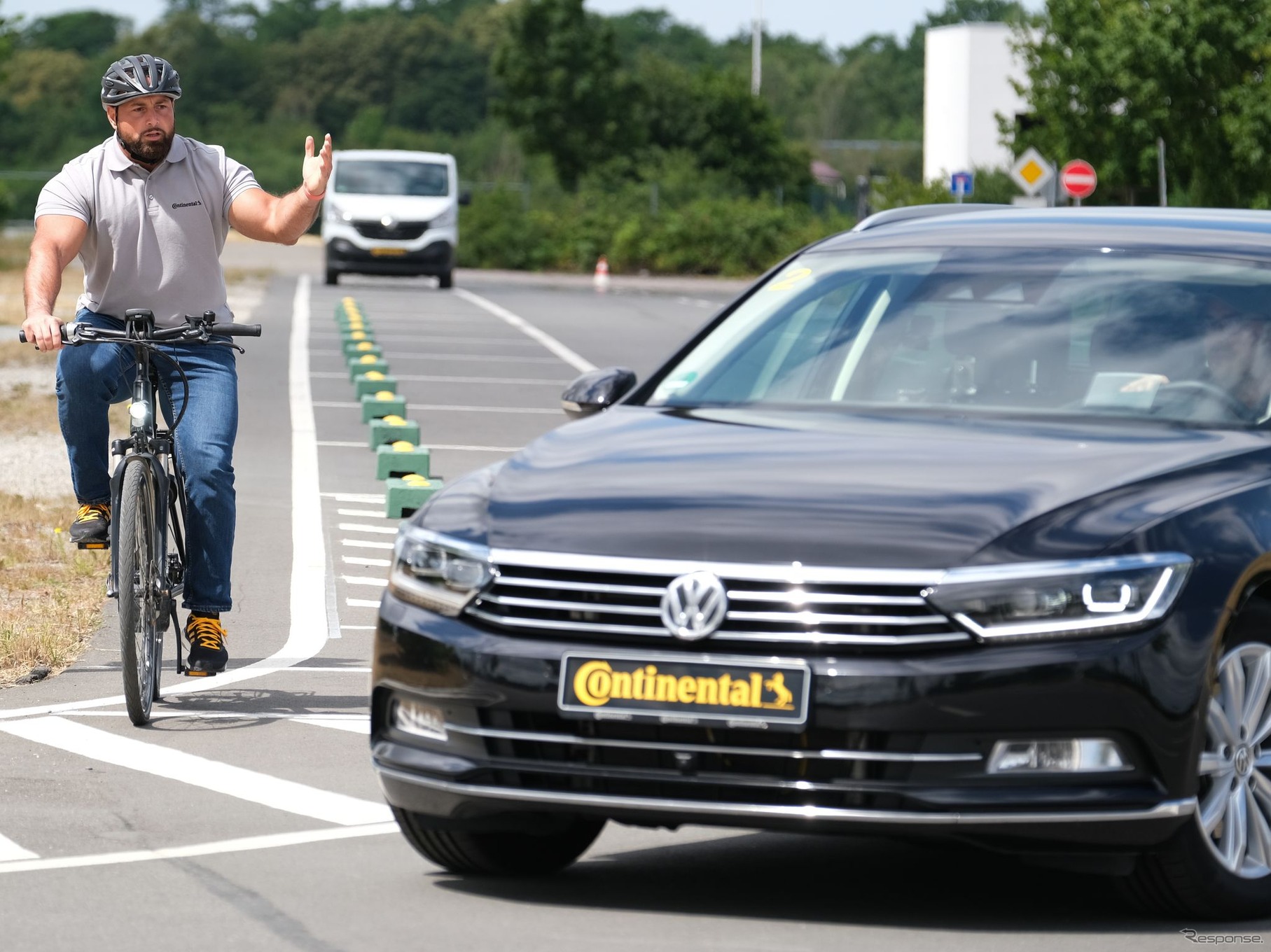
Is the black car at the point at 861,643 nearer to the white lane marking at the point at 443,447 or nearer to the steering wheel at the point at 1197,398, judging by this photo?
the steering wheel at the point at 1197,398

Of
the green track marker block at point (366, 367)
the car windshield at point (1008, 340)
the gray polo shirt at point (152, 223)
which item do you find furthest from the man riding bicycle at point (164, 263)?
the green track marker block at point (366, 367)

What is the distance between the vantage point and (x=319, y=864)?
5.99 m

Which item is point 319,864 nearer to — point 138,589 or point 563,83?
point 138,589

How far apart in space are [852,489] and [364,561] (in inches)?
248

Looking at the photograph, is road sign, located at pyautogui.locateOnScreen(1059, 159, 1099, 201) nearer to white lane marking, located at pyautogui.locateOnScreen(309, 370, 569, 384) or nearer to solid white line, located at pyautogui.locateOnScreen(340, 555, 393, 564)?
white lane marking, located at pyautogui.locateOnScreen(309, 370, 569, 384)

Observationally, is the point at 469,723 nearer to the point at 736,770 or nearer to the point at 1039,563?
the point at 736,770

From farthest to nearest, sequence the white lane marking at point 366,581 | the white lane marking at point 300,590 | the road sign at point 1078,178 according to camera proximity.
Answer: the road sign at point 1078,178
the white lane marking at point 366,581
the white lane marking at point 300,590

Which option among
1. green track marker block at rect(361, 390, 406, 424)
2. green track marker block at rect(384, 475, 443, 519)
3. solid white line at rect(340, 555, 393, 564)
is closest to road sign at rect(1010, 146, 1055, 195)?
green track marker block at rect(361, 390, 406, 424)

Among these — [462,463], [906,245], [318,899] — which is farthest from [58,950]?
[462,463]

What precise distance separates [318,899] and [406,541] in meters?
0.78

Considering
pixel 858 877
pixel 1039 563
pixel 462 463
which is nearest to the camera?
pixel 1039 563

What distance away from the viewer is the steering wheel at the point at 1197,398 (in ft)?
20.1

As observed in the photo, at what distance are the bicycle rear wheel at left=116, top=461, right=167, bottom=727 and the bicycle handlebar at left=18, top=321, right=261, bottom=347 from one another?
38 cm

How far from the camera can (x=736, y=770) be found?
207 inches
